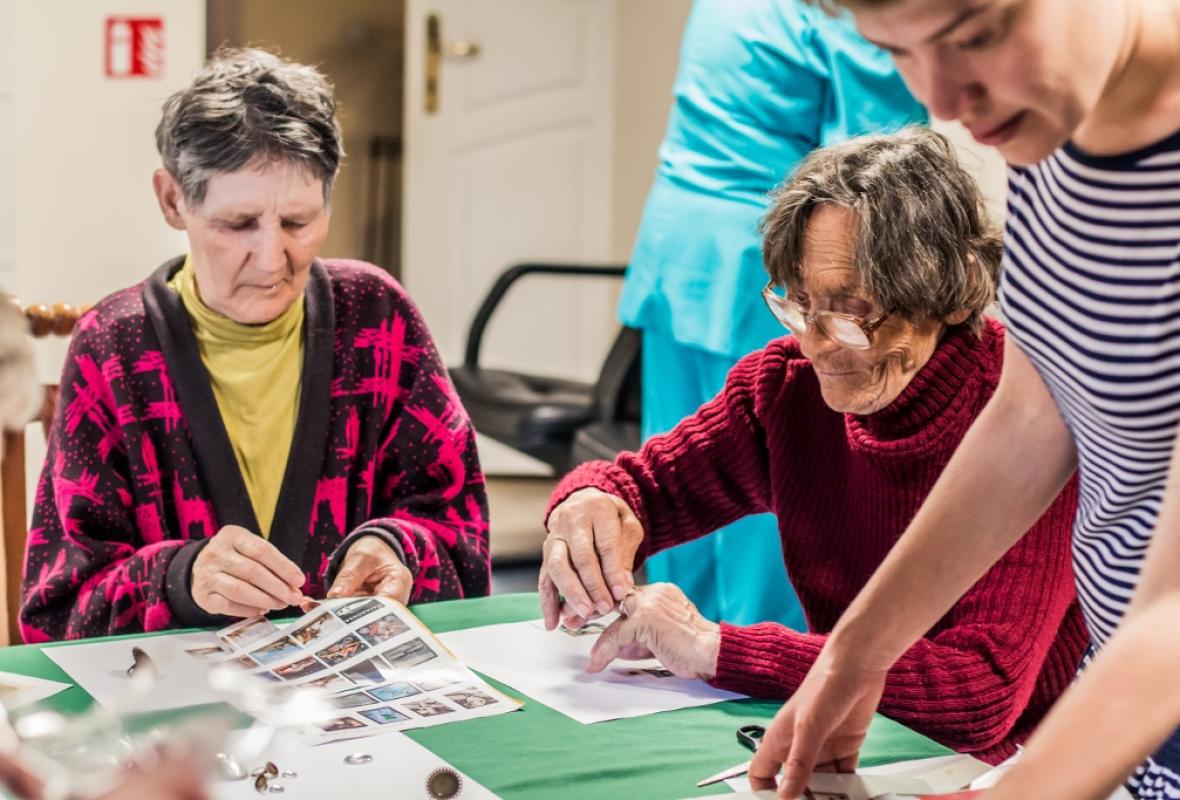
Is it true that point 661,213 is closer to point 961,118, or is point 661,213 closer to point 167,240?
point 167,240

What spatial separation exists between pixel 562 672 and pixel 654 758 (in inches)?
9.4

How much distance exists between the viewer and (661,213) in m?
2.86

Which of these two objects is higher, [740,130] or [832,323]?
[740,130]

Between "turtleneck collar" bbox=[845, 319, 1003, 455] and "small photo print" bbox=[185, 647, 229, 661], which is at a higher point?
"turtleneck collar" bbox=[845, 319, 1003, 455]

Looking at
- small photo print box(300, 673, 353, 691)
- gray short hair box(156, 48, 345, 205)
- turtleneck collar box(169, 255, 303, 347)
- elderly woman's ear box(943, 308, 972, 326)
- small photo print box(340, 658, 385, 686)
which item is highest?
gray short hair box(156, 48, 345, 205)

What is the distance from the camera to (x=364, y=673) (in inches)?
54.8

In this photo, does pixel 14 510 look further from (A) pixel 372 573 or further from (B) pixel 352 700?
(B) pixel 352 700

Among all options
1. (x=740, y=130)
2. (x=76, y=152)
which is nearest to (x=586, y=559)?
(x=740, y=130)

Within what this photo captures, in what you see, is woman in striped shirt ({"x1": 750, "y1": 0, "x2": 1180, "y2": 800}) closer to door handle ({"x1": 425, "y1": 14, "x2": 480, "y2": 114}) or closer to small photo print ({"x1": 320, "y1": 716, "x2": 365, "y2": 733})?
small photo print ({"x1": 320, "y1": 716, "x2": 365, "y2": 733})

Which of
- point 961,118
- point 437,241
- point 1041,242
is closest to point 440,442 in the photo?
point 1041,242

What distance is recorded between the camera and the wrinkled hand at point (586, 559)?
5.03 ft

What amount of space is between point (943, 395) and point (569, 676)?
503mm

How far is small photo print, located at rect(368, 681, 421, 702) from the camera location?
4.38ft

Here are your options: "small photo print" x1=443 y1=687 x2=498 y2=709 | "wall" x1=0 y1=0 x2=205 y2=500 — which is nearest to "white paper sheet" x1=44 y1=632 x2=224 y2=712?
"small photo print" x1=443 y1=687 x2=498 y2=709
